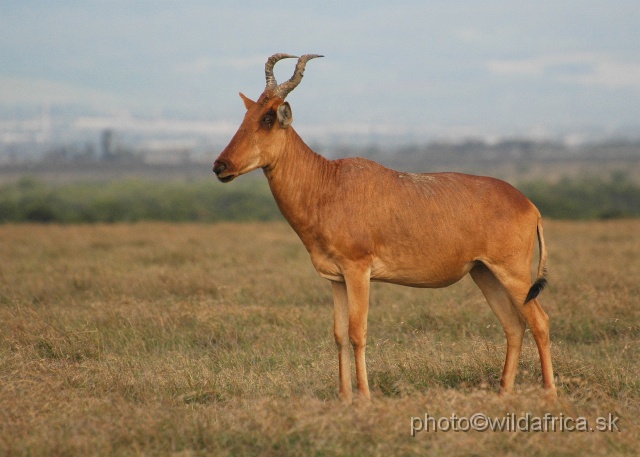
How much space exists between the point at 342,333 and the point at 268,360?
1663 mm

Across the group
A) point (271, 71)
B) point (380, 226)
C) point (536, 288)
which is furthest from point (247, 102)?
point (536, 288)

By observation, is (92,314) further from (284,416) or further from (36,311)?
(284,416)

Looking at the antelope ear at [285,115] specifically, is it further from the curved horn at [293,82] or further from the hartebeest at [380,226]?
the curved horn at [293,82]

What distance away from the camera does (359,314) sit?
7668mm

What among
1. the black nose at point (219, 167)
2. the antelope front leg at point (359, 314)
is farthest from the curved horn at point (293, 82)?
Answer: the antelope front leg at point (359, 314)

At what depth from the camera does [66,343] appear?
9508mm

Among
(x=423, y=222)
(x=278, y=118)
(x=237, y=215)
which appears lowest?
(x=237, y=215)

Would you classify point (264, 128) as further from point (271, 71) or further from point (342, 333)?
point (342, 333)

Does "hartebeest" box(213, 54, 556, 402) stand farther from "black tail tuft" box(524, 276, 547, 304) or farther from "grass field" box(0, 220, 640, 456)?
"grass field" box(0, 220, 640, 456)

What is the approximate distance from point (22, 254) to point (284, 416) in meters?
13.3

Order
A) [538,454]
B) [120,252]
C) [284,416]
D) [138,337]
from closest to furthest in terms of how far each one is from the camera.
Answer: [538,454]
[284,416]
[138,337]
[120,252]

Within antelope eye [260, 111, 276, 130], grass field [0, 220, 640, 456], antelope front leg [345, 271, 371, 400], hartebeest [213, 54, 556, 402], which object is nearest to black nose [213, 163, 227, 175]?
Result: hartebeest [213, 54, 556, 402]

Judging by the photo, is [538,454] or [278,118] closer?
[538,454]

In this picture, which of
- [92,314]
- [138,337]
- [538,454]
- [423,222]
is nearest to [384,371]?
[423,222]
